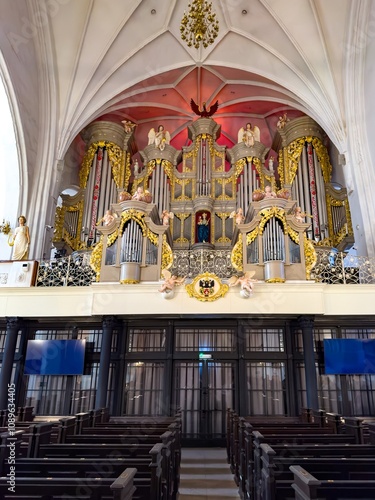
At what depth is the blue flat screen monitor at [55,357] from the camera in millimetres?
9430

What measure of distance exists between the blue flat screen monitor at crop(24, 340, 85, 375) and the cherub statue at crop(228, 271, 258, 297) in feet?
12.5

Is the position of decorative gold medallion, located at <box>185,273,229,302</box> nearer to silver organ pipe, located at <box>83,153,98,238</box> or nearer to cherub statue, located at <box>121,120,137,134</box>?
silver organ pipe, located at <box>83,153,98,238</box>

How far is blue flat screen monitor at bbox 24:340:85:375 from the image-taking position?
9.43 metres

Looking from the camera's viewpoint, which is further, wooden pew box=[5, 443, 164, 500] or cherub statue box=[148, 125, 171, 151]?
cherub statue box=[148, 125, 171, 151]

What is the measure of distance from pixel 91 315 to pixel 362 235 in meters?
8.02

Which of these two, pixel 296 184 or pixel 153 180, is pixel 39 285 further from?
pixel 296 184

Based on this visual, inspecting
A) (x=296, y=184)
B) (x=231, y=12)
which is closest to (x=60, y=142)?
(x=231, y=12)

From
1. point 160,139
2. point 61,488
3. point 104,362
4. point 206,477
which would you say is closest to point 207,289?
point 104,362

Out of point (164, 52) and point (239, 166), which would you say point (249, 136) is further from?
point (164, 52)

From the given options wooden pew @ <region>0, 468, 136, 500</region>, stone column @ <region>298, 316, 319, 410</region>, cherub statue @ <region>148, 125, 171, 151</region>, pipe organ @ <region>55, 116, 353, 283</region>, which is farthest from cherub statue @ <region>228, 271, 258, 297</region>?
cherub statue @ <region>148, 125, 171, 151</region>

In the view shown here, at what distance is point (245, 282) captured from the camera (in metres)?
8.72

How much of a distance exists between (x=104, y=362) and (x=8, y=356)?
222 cm

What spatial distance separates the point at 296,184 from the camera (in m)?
14.3

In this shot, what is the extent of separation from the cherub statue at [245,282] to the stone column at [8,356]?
5.06 m
